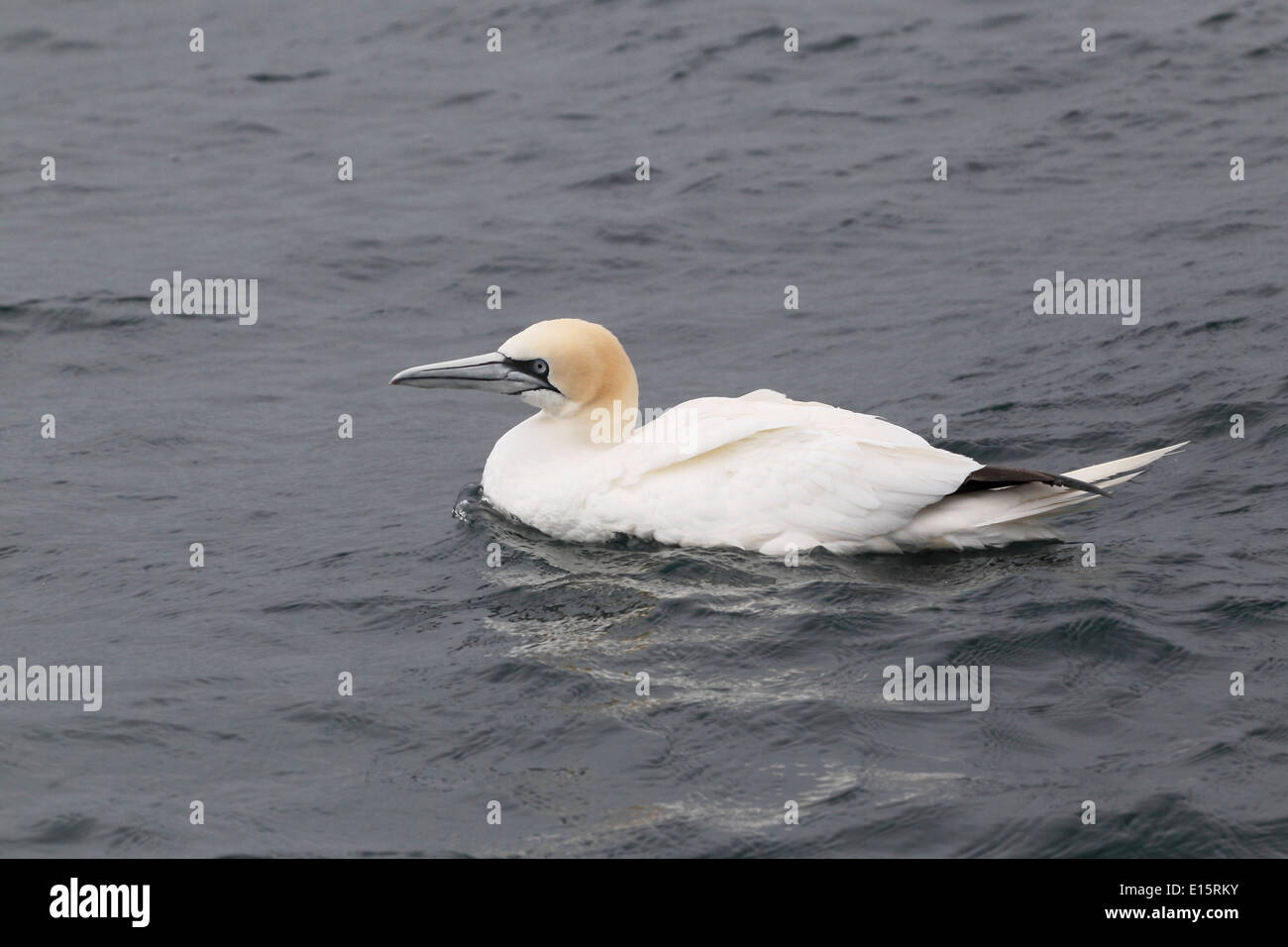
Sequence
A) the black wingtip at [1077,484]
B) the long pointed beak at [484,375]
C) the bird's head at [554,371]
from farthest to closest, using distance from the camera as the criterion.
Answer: the long pointed beak at [484,375] → the bird's head at [554,371] → the black wingtip at [1077,484]

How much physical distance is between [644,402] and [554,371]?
260 centimetres

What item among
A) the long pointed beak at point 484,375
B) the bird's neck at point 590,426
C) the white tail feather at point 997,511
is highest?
the long pointed beak at point 484,375

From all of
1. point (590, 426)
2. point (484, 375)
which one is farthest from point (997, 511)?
point (484, 375)

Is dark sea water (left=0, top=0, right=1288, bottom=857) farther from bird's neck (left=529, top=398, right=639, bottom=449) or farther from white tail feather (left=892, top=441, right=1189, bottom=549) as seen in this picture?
bird's neck (left=529, top=398, right=639, bottom=449)

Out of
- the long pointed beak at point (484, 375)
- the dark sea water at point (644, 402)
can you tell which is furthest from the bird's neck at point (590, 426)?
the dark sea water at point (644, 402)

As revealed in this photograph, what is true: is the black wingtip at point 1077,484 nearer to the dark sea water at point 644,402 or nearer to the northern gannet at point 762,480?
the northern gannet at point 762,480

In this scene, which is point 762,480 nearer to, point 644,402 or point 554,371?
point 554,371

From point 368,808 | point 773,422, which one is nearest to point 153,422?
point 773,422

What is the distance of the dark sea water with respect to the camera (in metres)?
7.81

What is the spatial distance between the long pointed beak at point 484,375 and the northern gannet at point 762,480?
1 centimetres

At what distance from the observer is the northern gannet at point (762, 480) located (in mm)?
10094

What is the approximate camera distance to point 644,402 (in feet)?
44.8

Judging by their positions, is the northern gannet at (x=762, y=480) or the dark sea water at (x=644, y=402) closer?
the dark sea water at (x=644, y=402)

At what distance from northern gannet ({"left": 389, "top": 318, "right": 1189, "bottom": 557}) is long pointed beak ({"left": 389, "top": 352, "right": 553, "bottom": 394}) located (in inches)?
0.5
